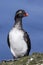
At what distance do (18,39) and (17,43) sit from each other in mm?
237

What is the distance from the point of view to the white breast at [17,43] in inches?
643

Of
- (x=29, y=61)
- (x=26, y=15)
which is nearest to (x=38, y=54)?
(x=29, y=61)

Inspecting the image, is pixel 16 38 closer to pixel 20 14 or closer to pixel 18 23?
pixel 18 23

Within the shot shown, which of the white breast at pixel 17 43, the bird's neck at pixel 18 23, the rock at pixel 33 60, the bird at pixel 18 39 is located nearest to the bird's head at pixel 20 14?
the bird at pixel 18 39

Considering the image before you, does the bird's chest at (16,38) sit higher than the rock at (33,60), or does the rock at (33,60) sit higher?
the bird's chest at (16,38)

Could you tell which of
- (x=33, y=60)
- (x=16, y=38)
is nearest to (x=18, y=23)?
(x=16, y=38)

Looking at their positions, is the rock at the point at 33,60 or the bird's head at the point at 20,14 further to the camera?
the bird's head at the point at 20,14

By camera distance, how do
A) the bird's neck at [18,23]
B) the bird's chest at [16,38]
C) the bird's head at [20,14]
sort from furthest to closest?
the bird's head at [20,14], the bird's neck at [18,23], the bird's chest at [16,38]

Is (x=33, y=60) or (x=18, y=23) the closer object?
(x=33, y=60)

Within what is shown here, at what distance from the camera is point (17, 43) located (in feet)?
53.9

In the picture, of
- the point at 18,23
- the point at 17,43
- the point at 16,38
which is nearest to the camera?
the point at 16,38

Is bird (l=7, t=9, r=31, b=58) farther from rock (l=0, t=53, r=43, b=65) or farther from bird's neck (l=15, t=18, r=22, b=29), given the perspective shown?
rock (l=0, t=53, r=43, b=65)

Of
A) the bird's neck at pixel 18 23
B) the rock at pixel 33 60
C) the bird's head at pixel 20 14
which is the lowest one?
the rock at pixel 33 60

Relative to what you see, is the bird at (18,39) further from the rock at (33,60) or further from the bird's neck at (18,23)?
the rock at (33,60)
